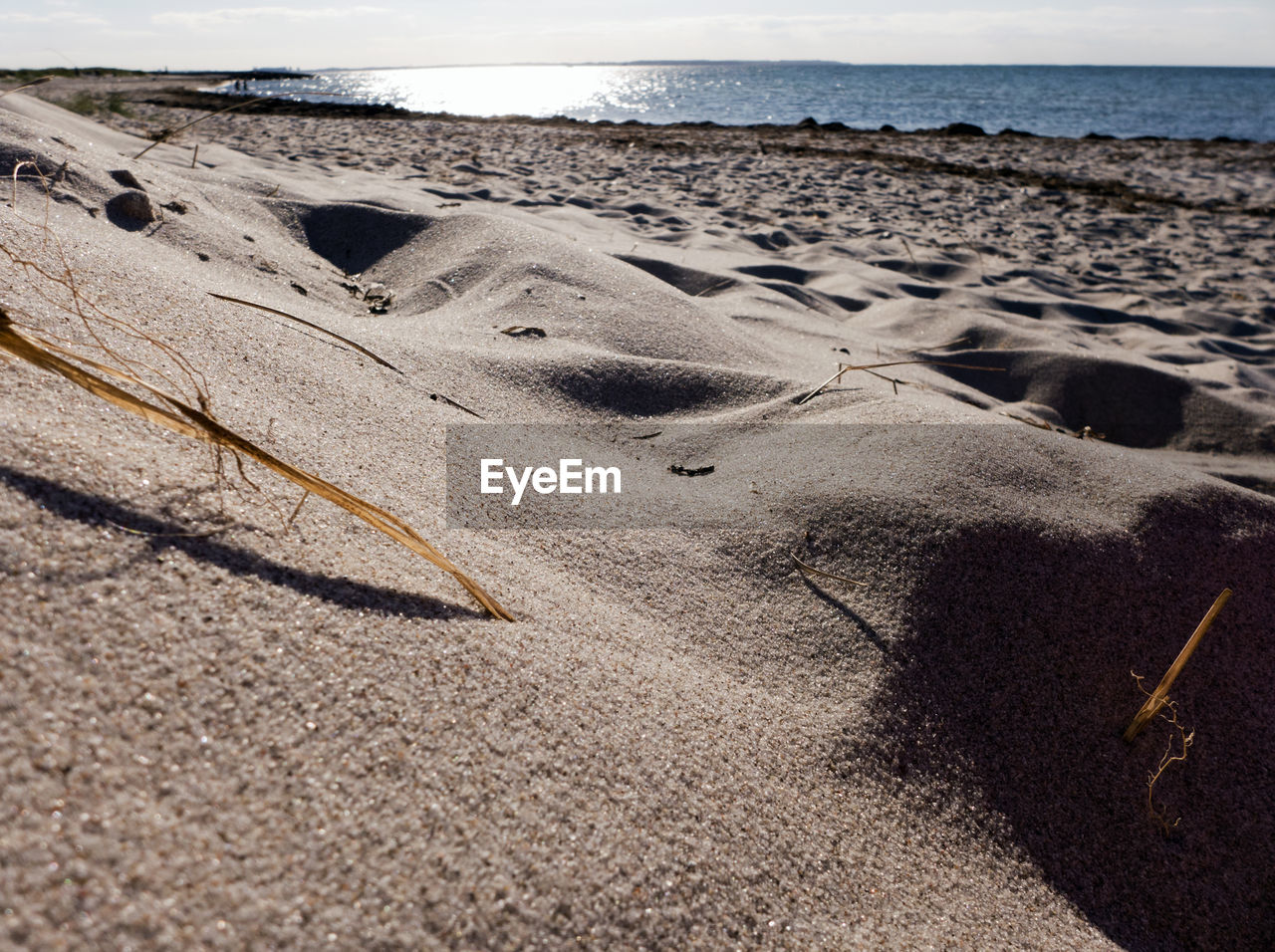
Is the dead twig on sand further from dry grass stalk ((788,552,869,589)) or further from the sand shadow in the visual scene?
the sand shadow

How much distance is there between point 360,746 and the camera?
0.72 m

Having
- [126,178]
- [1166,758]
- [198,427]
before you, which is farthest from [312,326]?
[1166,758]

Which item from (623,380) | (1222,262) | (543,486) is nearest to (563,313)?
(623,380)

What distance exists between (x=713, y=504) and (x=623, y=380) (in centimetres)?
64

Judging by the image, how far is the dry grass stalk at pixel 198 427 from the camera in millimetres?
803

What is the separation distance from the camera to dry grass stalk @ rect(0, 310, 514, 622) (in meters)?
0.80

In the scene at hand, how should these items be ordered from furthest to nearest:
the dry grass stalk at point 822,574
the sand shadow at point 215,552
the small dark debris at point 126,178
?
1. the small dark debris at point 126,178
2. the dry grass stalk at point 822,574
3. the sand shadow at point 215,552

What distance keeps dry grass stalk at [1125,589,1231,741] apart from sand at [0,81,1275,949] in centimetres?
3

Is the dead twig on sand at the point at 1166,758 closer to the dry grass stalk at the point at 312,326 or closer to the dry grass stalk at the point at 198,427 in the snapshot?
the dry grass stalk at the point at 198,427

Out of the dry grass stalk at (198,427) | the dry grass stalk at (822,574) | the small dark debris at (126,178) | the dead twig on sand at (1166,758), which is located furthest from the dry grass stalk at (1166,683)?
the small dark debris at (126,178)

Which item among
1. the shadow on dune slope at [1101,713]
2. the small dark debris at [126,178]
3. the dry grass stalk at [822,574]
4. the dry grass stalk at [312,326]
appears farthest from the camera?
the small dark debris at [126,178]

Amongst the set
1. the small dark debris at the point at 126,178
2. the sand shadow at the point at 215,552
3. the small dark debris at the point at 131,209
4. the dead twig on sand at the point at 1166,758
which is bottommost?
the dead twig on sand at the point at 1166,758

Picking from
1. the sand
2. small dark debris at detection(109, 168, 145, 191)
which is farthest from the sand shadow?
small dark debris at detection(109, 168, 145, 191)

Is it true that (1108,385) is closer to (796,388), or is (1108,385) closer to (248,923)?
(796,388)
